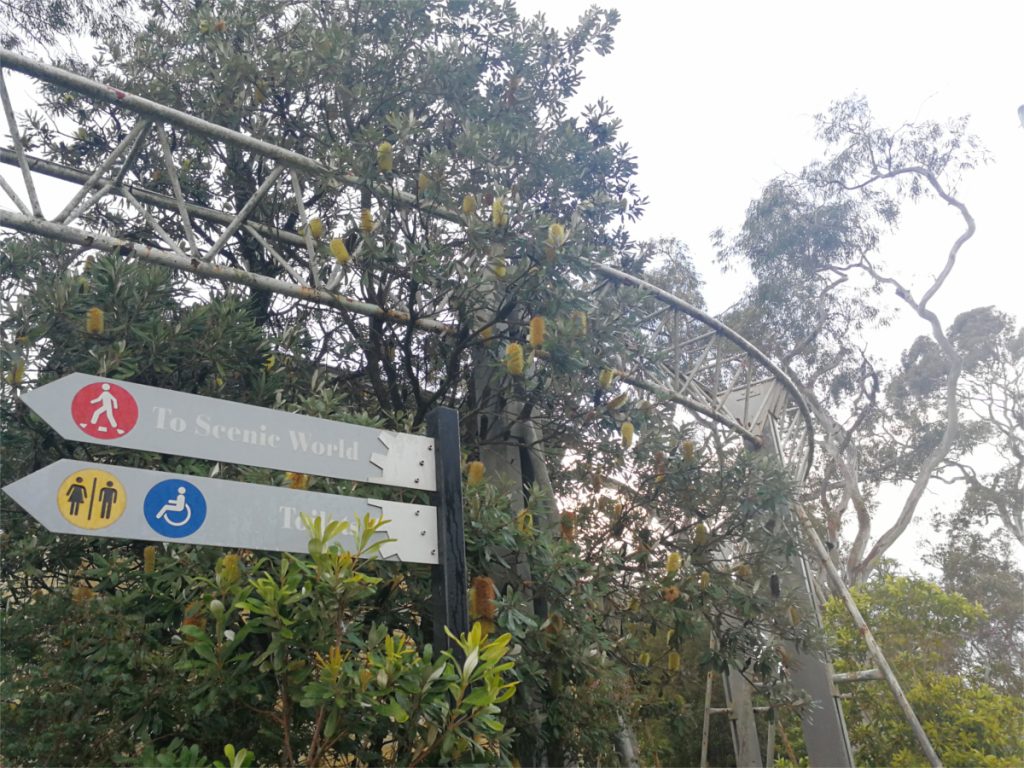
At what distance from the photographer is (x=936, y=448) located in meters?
19.4

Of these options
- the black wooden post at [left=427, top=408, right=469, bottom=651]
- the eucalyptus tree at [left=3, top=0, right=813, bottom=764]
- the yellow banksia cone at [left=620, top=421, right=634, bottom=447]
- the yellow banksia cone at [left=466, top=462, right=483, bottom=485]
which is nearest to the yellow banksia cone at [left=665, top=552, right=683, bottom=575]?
the eucalyptus tree at [left=3, top=0, right=813, bottom=764]

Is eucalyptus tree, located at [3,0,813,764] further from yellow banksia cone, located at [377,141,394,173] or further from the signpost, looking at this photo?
the signpost

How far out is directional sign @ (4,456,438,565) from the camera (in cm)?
222

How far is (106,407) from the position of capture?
2.44m

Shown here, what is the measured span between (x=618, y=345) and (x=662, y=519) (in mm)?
1627

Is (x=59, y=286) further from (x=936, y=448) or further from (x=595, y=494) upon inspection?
(x=936, y=448)

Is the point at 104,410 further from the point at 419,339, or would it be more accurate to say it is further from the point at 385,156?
the point at 419,339

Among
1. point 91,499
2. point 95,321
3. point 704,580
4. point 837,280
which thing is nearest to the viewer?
point 91,499

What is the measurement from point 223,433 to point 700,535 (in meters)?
4.43

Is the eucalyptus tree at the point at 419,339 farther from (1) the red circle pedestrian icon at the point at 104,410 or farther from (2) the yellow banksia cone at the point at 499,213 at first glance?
(1) the red circle pedestrian icon at the point at 104,410

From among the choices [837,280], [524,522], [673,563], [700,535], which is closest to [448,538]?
[524,522]

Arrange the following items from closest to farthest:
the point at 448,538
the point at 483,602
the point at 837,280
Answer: the point at 448,538 → the point at 483,602 → the point at 837,280

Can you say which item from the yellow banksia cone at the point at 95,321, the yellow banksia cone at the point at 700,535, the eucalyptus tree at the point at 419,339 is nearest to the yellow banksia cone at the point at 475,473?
the eucalyptus tree at the point at 419,339

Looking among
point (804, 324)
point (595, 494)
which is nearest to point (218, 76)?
point (595, 494)
